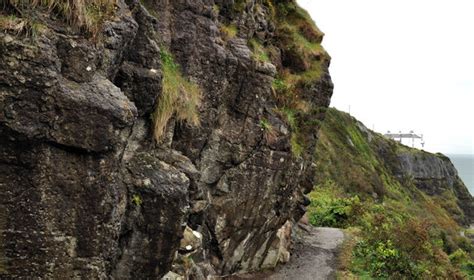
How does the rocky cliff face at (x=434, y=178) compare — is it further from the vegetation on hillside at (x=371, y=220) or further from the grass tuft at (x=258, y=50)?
the grass tuft at (x=258, y=50)

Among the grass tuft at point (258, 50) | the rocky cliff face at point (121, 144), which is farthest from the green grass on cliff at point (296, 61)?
the rocky cliff face at point (121, 144)

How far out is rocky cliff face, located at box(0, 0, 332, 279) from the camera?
655 cm

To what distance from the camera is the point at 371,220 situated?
31.4m

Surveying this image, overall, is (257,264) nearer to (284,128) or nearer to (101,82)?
(284,128)

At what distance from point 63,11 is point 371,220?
91.2 ft

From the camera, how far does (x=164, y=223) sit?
8719mm

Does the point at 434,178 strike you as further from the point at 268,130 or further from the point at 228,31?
the point at 228,31

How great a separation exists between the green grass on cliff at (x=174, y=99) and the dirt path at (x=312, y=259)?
820 cm

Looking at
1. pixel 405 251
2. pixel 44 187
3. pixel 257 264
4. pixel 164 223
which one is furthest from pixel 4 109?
pixel 405 251

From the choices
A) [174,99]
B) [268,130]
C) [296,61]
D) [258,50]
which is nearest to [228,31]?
[258,50]

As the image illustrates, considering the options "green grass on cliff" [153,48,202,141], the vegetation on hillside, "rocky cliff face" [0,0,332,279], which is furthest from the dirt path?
"green grass on cliff" [153,48,202,141]

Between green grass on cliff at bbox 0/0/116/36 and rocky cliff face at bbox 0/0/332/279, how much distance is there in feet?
0.18

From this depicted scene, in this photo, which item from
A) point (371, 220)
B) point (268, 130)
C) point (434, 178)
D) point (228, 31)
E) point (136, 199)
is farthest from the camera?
point (434, 178)

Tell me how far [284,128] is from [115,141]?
39.6 feet
